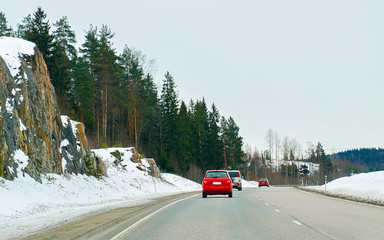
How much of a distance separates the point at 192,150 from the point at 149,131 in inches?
615

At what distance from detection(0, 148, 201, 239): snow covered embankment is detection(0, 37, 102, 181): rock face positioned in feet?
2.69

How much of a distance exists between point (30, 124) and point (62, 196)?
4.73 m

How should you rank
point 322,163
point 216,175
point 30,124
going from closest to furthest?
point 30,124 < point 216,175 < point 322,163

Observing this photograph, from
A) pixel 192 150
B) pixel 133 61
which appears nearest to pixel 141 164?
pixel 133 61

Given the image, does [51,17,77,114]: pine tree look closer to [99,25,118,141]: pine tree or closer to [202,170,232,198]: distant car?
[99,25,118,141]: pine tree

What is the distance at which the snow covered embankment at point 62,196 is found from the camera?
14.2 meters

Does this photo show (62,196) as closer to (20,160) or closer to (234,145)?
(20,160)

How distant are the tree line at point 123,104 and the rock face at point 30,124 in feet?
49.5

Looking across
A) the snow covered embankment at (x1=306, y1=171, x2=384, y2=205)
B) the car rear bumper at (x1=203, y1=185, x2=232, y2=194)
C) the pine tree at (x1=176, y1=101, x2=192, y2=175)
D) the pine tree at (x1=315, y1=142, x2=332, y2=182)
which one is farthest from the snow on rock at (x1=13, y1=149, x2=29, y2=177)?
the pine tree at (x1=315, y1=142, x2=332, y2=182)

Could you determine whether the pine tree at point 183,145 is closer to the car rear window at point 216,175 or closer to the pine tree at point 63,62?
the pine tree at point 63,62

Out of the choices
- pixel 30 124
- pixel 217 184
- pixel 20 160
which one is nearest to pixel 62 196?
pixel 20 160

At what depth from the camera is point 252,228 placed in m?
11.4

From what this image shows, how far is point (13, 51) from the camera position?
2744 cm

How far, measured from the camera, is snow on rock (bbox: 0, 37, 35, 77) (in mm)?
26091
